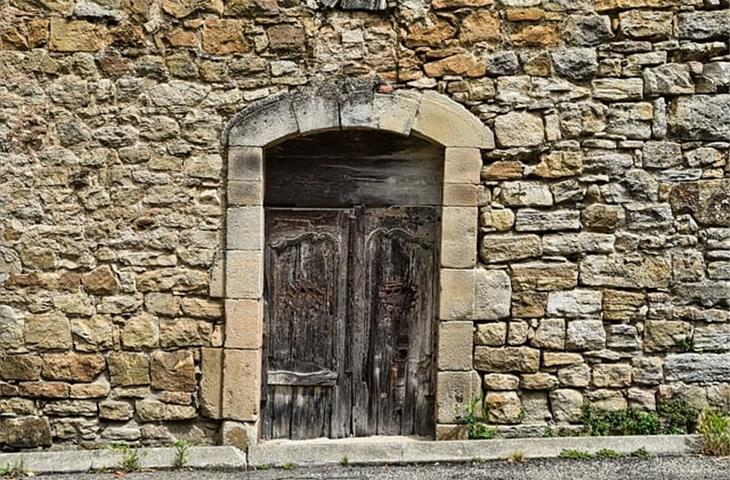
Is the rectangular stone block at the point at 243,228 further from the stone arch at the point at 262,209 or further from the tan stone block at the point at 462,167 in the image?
the tan stone block at the point at 462,167

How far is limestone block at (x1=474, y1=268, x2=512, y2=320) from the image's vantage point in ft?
17.4

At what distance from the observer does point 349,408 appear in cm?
556

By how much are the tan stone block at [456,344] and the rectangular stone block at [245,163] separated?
5.12ft

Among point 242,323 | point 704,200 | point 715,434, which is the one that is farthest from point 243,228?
point 715,434

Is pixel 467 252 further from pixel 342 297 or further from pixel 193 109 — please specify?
pixel 193 109

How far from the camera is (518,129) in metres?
5.24

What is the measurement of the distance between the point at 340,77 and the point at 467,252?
1.39 meters

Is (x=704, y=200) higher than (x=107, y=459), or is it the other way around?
(x=704, y=200)

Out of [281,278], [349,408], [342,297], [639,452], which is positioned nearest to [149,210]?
[281,278]

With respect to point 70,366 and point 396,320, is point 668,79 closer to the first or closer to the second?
point 396,320

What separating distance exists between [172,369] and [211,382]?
0.87 ft

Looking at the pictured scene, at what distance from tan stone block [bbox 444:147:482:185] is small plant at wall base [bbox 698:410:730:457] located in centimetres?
215

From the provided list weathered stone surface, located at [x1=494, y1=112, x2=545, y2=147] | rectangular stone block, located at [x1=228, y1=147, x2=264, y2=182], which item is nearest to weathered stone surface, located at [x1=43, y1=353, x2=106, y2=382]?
rectangular stone block, located at [x1=228, y1=147, x2=264, y2=182]

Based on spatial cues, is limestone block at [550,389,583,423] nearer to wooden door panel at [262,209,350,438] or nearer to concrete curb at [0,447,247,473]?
wooden door panel at [262,209,350,438]
